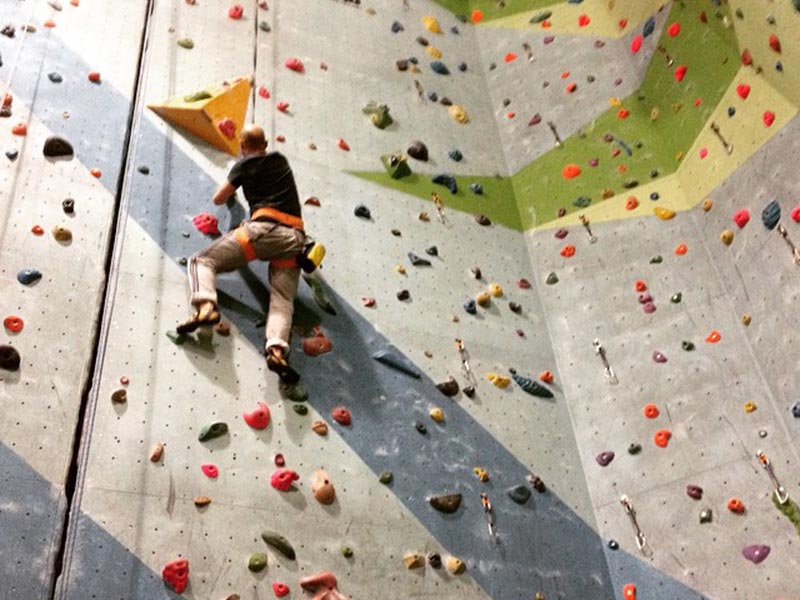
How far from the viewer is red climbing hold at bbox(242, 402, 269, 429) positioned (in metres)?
3.34

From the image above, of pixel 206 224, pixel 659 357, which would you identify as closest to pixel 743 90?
pixel 659 357

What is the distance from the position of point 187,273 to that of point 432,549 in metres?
1.45

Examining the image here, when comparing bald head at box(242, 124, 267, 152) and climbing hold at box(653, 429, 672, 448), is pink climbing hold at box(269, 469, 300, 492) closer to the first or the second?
bald head at box(242, 124, 267, 152)

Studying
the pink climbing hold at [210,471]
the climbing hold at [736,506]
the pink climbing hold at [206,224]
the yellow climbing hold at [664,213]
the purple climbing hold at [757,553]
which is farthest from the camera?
the yellow climbing hold at [664,213]

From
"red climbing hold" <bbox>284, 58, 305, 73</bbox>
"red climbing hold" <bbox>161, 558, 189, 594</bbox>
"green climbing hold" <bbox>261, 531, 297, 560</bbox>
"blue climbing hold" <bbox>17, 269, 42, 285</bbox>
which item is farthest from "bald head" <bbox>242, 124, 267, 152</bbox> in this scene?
"red climbing hold" <bbox>161, 558, 189, 594</bbox>

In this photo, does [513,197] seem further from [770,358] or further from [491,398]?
[770,358]

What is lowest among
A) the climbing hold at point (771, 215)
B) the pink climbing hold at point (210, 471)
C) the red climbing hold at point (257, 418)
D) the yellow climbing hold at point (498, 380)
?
the yellow climbing hold at point (498, 380)

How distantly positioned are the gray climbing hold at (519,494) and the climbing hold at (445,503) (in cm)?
26

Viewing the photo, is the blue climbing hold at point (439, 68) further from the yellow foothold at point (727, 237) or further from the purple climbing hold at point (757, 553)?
the purple climbing hold at point (757, 553)

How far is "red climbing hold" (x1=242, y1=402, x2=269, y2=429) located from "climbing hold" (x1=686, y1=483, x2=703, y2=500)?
1.67 metres

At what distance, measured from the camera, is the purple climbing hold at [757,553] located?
3271 millimetres

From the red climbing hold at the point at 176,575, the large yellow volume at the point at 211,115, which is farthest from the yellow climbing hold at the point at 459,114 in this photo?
the red climbing hold at the point at 176,575

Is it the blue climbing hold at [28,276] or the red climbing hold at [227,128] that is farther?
the red climbing hold at [227,128]

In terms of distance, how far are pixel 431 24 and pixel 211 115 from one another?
2108 millimetres
